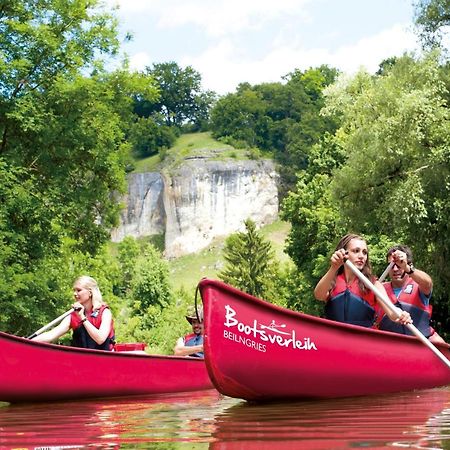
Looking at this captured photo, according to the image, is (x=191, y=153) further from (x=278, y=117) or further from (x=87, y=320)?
(x=87, y=320)

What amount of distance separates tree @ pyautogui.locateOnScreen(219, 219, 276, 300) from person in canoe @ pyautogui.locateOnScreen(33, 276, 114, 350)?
61.5 m

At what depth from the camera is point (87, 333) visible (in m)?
8.92

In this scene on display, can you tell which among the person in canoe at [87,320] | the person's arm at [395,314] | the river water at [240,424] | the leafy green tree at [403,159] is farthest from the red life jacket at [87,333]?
the leafy green tree at [403,159]

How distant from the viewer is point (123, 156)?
20.5 metres

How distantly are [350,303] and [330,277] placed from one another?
1.07 ft

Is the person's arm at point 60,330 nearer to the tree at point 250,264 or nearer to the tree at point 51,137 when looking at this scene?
the tree at point 51,137

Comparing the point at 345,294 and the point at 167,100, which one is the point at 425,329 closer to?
the point at 345,294

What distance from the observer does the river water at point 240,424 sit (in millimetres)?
4633

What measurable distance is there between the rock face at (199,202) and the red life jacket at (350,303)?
107 m

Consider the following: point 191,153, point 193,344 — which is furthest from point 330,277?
point 191,153

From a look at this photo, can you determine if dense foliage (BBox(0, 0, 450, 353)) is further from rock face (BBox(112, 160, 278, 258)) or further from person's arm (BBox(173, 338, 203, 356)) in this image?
rock face (BBox(112, 160, 278, 258))

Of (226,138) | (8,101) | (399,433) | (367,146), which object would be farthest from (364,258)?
(226,138)

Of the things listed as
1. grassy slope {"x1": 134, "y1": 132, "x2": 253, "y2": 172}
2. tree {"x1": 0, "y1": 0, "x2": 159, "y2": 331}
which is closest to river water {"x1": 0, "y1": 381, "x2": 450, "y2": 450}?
tree {"x1": 0, "y1": 0, "x2": 159, "y2": 331}

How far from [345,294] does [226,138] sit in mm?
119714
